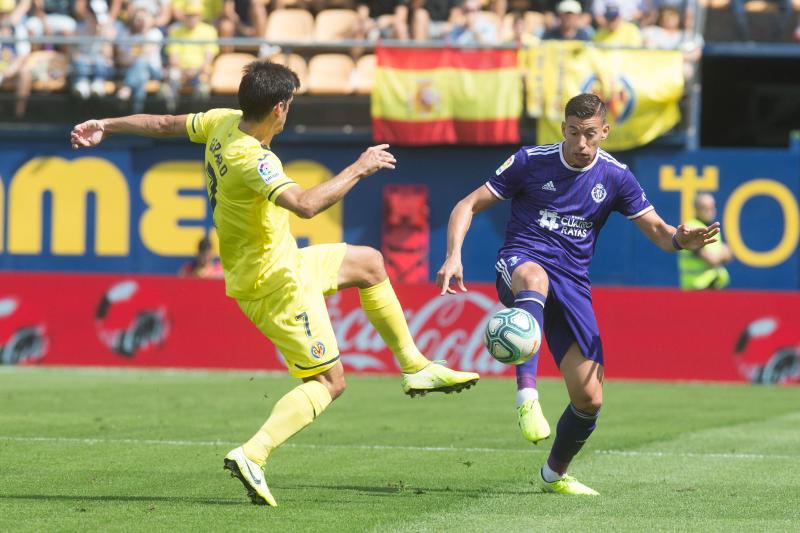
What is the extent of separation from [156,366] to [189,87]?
513 cm

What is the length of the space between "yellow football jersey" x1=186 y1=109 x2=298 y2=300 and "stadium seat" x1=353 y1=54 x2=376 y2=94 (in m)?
13.9

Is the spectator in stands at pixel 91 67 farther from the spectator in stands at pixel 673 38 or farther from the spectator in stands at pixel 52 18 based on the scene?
the spectator in stands at pixel 673 38

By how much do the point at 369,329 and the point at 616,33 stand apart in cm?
613

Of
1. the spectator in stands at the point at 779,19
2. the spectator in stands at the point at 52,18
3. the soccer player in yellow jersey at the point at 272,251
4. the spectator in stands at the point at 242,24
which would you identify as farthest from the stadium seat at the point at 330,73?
the soccer player in yellow jersey at the point at 272,251

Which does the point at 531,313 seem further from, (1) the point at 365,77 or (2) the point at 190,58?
(2) the point at 190,58

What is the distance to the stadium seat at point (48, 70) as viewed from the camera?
72.6 ft

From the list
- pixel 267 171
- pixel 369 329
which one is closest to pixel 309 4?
pixel 369 329

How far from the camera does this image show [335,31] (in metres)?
22.2

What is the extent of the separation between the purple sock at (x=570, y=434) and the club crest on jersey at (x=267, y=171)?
222cm

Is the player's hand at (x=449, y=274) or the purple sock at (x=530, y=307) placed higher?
the player's hand at (x=449, y=274)

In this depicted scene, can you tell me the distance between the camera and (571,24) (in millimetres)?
20562

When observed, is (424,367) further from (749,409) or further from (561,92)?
(561,92)

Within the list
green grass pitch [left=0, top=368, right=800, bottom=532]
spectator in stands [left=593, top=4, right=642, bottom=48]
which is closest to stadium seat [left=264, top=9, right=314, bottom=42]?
spectator in stands [left=593, top=4, right=642, bottom=48]

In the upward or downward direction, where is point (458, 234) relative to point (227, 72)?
upward
